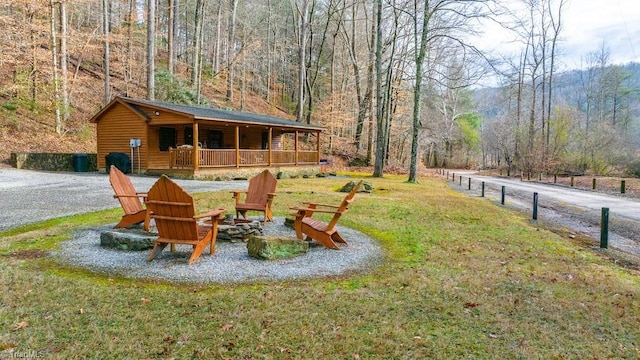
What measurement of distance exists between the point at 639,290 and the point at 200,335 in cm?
482

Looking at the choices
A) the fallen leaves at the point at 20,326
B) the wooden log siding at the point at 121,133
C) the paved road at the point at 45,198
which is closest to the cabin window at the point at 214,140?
the wooden log siding at the point at 121,133

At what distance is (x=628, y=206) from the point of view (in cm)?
1347

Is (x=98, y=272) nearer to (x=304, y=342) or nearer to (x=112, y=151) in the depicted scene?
(x=304, y=342)

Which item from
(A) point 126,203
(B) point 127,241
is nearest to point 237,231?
(B) point 127,241

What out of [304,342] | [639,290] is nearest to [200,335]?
[304,342]

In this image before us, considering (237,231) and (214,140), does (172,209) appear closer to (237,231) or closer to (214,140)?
(237,231)

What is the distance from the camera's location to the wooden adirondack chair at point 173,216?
4590mm

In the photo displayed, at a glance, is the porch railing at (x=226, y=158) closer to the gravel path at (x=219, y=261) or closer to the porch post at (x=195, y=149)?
the porch post at (x=195, y=149)

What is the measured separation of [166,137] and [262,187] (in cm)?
Answer: 1386

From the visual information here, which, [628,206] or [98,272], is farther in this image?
[628,206]

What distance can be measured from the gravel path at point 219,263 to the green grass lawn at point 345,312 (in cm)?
22

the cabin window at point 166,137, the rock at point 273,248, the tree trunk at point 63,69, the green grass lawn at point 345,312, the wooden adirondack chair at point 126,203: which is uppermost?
the tree trunk at point 63,69

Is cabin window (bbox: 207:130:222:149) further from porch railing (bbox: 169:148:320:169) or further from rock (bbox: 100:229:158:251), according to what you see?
rock (bbox: 100:229:158:251)

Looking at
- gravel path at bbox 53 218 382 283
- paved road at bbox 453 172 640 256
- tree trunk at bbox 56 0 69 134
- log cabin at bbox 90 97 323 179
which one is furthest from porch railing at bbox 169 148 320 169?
paved road at bbox 453 172 640 256
